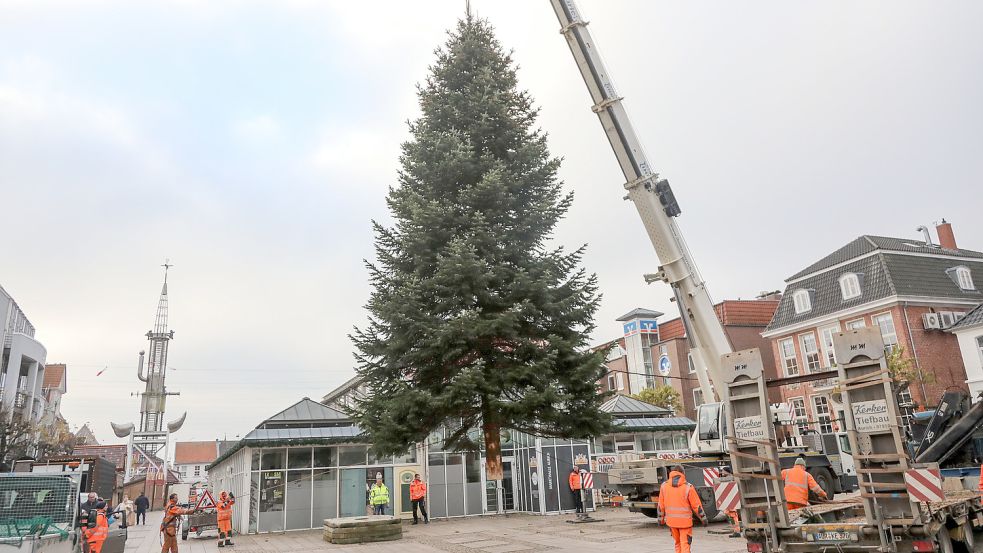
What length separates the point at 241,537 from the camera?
829 inches

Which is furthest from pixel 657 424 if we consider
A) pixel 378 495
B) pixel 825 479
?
pixel 378 495

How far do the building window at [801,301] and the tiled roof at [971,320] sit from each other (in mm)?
8028

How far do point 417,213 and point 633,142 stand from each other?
6249mm

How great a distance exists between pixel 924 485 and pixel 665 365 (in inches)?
1691

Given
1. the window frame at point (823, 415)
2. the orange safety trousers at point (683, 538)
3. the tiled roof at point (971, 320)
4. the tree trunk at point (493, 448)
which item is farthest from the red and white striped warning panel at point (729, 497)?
the window frame at point (823, 415)

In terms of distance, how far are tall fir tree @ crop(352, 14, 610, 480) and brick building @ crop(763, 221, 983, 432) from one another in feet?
64.9

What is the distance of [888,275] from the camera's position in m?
34.5

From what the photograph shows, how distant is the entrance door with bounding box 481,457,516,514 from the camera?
25172 millimetres

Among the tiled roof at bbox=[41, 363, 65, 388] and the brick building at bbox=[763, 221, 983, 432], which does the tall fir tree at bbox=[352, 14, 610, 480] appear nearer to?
the brick building at bbox=[763, 221, 983, 432]

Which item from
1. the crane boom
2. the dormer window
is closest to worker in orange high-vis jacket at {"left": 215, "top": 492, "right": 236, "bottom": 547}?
the crane boom

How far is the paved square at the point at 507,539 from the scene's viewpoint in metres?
14.4

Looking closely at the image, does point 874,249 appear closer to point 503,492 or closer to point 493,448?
point 503,492

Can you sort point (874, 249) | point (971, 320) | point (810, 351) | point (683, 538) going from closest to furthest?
point (683, 538) → point (971, 320) → point (874, 249) → point (810, 351)

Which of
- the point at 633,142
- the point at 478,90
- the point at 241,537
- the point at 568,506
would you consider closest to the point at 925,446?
the point at 633,142
